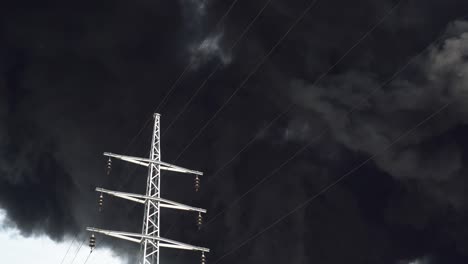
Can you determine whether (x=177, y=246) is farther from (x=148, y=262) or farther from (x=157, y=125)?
(x=157, y=125)

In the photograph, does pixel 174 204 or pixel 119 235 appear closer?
pixel 119 235

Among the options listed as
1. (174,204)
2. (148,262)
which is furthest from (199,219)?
(148,262)

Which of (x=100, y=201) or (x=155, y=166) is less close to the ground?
(x=155, y=166)

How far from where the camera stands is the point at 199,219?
57.9m

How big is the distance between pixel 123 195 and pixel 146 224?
3.03 m

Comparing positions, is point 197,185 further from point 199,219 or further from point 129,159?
→ point 129,159

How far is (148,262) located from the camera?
52250 mm

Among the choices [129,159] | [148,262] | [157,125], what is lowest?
[148,262]

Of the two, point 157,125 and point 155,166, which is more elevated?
point 157,125

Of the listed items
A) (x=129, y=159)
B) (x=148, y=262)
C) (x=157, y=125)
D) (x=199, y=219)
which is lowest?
(x=148, y=262)

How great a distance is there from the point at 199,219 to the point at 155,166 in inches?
237

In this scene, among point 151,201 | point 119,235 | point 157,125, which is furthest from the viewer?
point 157,125

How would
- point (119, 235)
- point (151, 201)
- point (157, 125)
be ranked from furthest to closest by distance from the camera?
point (157, 125) < point (151, 201) < point (119, 235)

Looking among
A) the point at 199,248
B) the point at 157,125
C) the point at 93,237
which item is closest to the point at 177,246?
the point at 199,248
